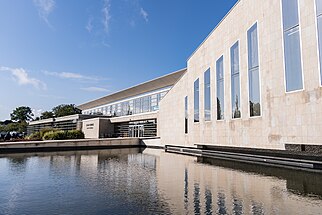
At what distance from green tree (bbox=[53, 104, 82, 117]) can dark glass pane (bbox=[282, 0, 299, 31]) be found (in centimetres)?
7692

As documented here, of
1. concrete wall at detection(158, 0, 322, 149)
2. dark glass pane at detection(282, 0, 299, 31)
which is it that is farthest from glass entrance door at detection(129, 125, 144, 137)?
dark glass pane at detection(282, 0, 299, 31)

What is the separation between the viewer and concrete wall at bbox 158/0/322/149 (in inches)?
497

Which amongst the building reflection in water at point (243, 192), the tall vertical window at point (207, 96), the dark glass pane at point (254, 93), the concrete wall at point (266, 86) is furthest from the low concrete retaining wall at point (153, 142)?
the building reflection in water at point (243, 192)

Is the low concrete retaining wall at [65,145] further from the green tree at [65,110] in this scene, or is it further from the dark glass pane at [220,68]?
the green tree at [65,110]

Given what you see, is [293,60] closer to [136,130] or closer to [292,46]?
[292,46]

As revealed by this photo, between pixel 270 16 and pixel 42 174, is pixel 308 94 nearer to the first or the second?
pixel 270 16

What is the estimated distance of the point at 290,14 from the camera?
45.7 ft

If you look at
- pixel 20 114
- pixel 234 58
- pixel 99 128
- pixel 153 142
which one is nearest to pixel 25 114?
pixel 20 114

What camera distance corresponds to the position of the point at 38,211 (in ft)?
22.5

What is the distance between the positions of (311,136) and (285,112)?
6.10 feet

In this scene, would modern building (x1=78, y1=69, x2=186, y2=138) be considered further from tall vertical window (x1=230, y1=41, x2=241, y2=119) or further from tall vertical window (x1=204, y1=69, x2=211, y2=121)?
tall vertical window (x1=230, y1=41, x2=241, y2=119)

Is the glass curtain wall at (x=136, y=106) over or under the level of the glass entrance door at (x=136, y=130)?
over

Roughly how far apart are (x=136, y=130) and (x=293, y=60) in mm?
33269

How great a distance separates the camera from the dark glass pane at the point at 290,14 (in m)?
13.6
